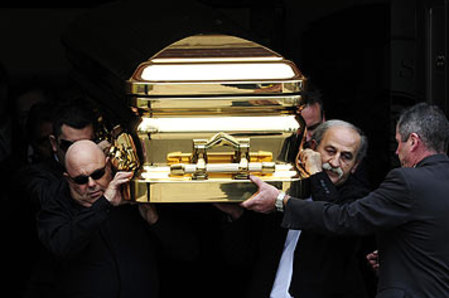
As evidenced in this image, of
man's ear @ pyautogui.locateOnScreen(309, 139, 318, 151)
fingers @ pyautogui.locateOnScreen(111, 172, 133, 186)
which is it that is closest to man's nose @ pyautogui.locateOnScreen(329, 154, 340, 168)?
man's ear @ pyautogui.locateOnScreen(309, 139, 318, 151)

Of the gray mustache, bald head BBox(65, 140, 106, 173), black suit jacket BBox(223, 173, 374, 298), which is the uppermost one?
bald head BBox(65, 140, 106, 173)

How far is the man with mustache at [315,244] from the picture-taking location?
4.05m

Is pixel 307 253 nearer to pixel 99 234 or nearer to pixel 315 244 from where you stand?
pixel 315 244

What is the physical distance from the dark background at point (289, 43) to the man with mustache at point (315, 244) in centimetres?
76

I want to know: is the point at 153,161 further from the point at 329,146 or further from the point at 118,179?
the point at 329,146

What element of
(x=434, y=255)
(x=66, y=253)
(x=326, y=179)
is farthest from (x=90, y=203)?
(x=434, y=255)

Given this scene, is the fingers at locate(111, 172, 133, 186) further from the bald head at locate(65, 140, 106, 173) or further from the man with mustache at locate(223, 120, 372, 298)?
the man with mustache at locate(223, 120, 372, 298)

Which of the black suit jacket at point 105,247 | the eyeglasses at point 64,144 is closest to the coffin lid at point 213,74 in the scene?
the black suit jacket at point 105,247

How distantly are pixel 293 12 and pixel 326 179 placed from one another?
275 centimetres

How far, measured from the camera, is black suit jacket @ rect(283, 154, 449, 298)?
3.75 m

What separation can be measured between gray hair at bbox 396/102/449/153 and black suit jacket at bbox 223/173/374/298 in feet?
1.33

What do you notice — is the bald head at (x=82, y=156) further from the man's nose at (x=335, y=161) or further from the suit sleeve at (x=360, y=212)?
the man's nose at (x=335, y=161)

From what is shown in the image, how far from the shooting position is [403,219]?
3.75 metres

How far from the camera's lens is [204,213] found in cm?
461
